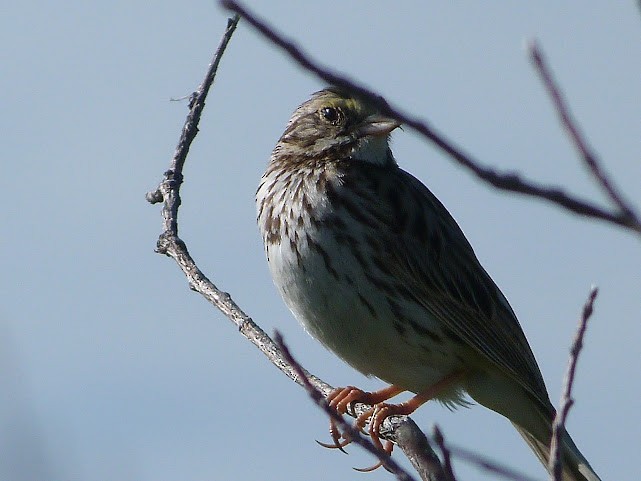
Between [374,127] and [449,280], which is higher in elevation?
[374,127]

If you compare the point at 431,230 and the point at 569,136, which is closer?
the point at 569,136

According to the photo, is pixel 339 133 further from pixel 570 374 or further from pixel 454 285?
pixel 570 374

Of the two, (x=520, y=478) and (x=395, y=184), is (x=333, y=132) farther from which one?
(x=520, y=478)

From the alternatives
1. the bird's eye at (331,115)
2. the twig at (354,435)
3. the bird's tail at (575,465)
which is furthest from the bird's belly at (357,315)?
the twig at (354,435)

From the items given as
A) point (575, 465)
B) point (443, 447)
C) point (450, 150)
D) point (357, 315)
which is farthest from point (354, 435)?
point (575, 465)

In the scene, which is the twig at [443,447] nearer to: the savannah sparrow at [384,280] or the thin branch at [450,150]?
the thin branch at [450,150]

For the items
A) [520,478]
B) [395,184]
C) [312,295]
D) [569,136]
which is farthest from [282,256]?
[569,136]
